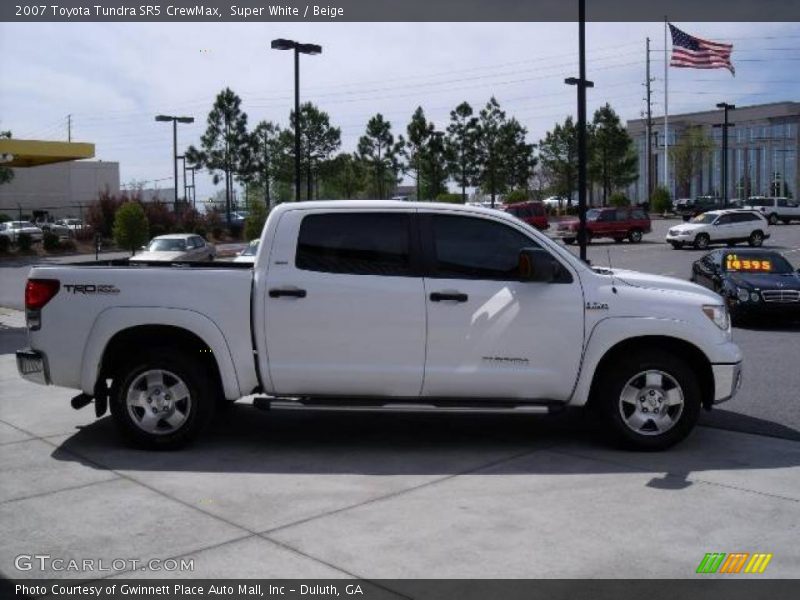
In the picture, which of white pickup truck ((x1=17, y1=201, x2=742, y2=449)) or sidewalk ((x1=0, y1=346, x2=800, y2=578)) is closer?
sidewalk ((x1=0, y1=346, x2=800, y2=578))

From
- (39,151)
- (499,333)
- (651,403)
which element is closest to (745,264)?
(651,403)

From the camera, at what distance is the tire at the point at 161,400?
7.13 meters

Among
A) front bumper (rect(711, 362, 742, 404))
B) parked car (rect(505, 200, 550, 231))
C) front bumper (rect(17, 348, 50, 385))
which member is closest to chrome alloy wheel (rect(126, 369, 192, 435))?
front bumper (rect(17, 348, 50, 385))

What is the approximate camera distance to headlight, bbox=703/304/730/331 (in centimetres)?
726

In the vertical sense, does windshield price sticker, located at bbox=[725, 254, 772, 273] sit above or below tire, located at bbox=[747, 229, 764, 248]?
below

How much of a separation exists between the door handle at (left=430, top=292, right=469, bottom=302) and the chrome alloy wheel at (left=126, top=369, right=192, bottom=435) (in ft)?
6.74

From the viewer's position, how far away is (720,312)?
735cm

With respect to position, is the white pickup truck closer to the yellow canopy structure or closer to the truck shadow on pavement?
the truck shadow on pavement

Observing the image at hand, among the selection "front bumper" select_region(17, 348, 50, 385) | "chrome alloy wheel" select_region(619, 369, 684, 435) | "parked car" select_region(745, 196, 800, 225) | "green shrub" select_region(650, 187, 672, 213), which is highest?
"green shrub" select_region(650, 187, 672, 213)

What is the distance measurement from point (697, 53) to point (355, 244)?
139ft

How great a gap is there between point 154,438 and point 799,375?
7.63 metres

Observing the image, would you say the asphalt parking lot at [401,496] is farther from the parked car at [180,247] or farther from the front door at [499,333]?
the parked car at [180,247]

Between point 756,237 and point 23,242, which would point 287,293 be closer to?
point 756,237

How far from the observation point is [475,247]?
7.23 meters
